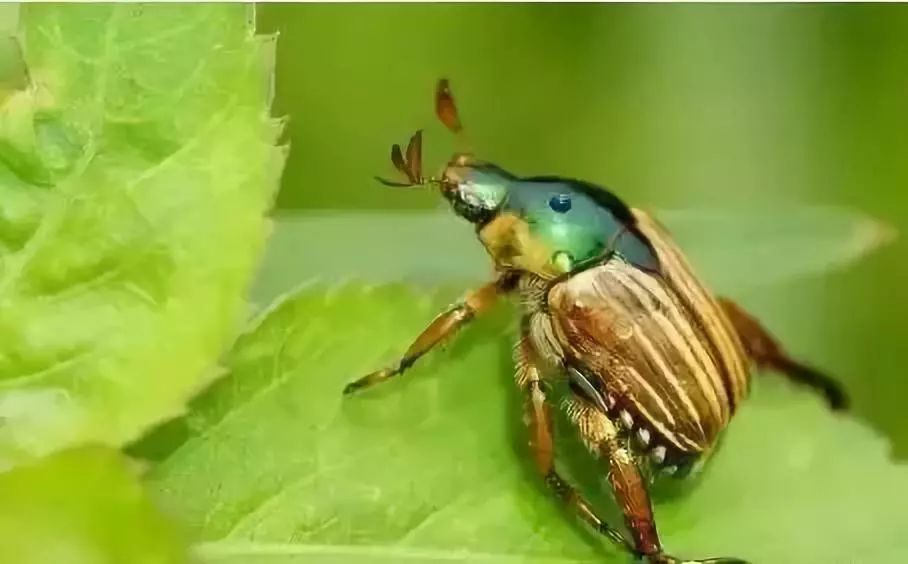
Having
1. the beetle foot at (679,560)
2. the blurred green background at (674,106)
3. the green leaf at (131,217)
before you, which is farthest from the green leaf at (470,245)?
the beetle foot at (679,560)

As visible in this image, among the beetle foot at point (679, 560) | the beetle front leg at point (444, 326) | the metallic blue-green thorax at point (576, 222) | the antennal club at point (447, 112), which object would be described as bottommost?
the beetle foot at point (679, 560)

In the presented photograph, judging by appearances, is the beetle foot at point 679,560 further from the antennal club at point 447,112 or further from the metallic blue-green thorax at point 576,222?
the antennal club at point 447,112

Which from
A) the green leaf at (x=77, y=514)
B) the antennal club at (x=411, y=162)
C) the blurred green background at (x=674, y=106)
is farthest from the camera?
the blurred green background at (x=674, y=106)

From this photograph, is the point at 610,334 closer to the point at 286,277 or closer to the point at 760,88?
the point at 286,277

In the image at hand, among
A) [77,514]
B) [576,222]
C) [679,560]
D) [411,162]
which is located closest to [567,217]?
[576,222]

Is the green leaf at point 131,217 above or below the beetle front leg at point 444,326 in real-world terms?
above

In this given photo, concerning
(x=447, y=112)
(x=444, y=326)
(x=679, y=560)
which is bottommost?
(x=679, y=560)

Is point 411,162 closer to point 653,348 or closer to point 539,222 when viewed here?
point 539,222
